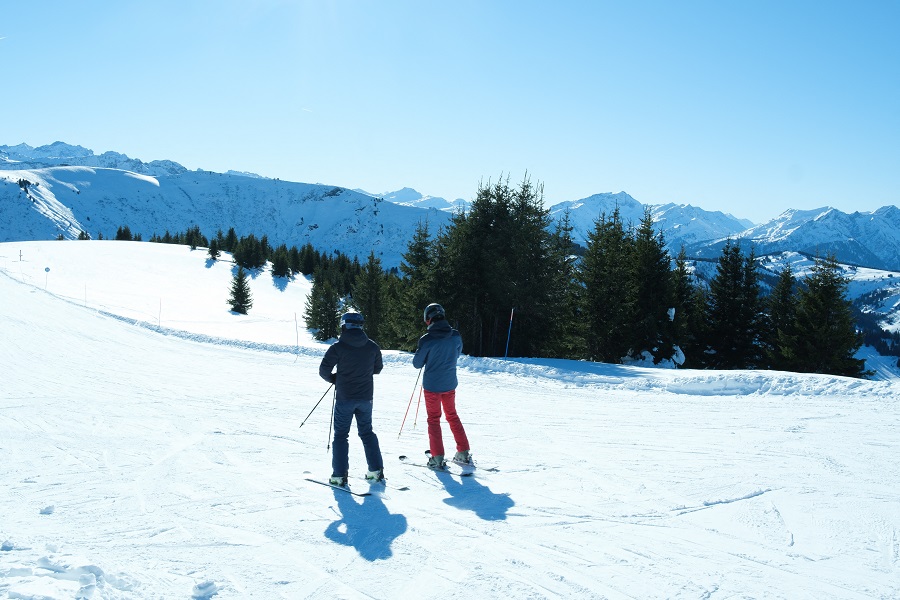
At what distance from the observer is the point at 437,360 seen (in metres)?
7.30

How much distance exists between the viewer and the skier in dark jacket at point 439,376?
23.9 ft

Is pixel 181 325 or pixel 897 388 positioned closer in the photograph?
pixel 897 388

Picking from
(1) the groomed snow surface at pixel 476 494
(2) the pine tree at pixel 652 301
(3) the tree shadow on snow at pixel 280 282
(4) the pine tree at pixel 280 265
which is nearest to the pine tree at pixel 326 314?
(3) the tree shadow on snow at pixel 280 282

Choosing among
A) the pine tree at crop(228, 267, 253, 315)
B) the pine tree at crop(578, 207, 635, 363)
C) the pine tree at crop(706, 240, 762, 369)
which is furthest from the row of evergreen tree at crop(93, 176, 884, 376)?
the pine tree at crop(228, 267, 253, 315)

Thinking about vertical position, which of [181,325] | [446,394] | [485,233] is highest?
[485,233]

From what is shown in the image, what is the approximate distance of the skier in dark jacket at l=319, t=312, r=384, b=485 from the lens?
648 centimetres

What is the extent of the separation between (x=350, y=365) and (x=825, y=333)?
2306 centimetres

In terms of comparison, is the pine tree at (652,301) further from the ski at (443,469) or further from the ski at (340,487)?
the ski at (340,487)

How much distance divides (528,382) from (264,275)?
6653 cm

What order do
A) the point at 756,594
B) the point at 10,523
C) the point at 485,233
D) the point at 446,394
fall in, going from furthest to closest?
1. the point at 485,233
2. the point at 446,394
3. the point at 10,523
4. the point at 756,594

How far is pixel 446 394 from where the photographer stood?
738 centimetres

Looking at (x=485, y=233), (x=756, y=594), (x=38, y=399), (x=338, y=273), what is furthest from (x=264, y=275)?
(x=756, y=594)

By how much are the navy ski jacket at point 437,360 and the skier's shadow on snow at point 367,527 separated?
5.64 ft

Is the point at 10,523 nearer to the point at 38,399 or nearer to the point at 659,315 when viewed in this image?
the point at 38,399
